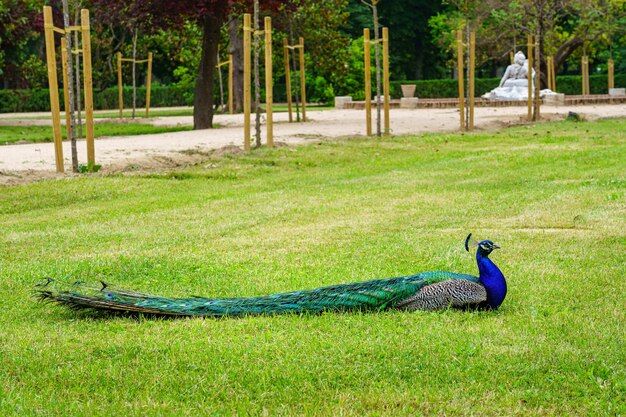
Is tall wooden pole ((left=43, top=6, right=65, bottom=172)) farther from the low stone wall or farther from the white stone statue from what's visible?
the white stone statue

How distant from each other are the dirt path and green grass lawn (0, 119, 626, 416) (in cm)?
206

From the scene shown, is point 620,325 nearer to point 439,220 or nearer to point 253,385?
point 253,385

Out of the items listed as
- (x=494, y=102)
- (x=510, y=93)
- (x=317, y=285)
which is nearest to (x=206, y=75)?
(x=494, y=102)

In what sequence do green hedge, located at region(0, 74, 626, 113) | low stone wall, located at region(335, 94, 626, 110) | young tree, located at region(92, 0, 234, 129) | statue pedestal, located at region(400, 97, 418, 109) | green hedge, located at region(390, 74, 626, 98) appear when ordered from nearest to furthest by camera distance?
young tree, located at region(92, 0, 234, 129) < low stone wall, located at region(335, 94, 626, 110) < statue pedestal, located at region(400, 97, 418, 109) < green hedge, located at region(0, 74, 626, 113) < green hedge, located at region(390, 74, 626, 98)

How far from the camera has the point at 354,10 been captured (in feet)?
181

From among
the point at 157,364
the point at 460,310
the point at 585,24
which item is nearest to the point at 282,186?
the point at 460,310

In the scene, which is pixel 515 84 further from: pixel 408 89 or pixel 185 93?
pixel 185 93

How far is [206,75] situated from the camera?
1060 inches

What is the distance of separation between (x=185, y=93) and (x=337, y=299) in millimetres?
39919

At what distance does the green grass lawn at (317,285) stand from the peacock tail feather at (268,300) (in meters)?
0.11

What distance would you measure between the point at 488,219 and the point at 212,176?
5.94m

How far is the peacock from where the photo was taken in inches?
244

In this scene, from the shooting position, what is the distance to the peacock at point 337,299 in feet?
20.3

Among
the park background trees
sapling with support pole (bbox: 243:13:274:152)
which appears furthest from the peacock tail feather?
the park background trees
